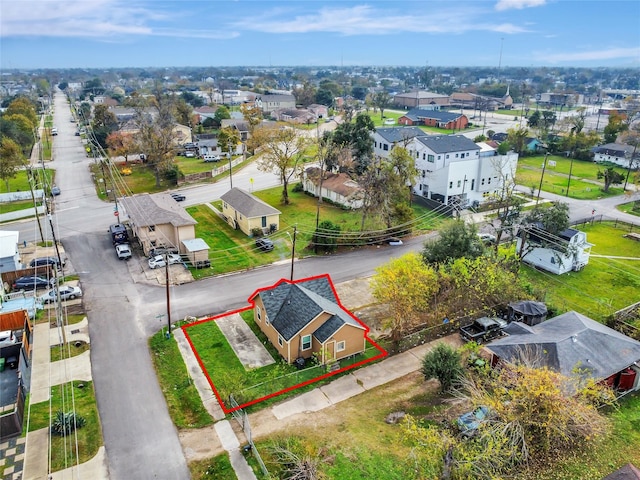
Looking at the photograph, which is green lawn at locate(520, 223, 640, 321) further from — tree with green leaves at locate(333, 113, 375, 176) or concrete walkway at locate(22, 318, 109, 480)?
concrete walkway at locate(22, 318, 109, 480)

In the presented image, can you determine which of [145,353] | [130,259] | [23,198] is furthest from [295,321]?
[23,198]

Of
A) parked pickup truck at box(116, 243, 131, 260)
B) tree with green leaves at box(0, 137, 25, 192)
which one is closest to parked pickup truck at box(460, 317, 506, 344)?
parked pickup truck at box(116, 243, 131, 260)

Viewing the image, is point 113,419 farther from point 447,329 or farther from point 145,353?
point 447,329

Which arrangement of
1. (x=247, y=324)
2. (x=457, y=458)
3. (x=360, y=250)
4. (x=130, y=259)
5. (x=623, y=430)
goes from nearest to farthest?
1. (x=457, y=458)
2. (x=623, y=430)
3. (x=247, y=324)
4. (x=130, y=259)
5. (x=360, y=250)

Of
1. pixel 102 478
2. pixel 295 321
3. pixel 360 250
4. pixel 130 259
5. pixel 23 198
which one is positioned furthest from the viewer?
pixel 23 198

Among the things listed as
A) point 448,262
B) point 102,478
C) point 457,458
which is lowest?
point 102,478

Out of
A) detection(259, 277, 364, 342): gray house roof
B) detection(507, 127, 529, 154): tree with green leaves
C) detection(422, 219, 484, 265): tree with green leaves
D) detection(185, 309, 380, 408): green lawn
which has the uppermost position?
detection(507, 127, 529, 154): tree with green leaves
